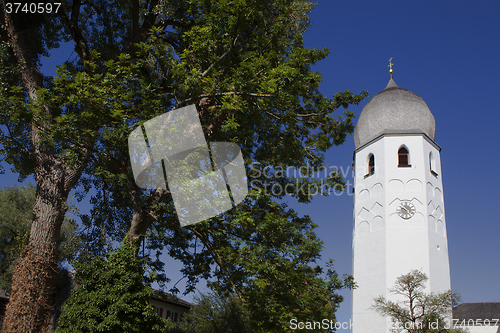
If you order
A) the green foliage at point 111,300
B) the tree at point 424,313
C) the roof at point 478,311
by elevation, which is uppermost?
the roof at point 478,311

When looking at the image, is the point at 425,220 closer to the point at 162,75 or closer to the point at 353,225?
the point at 353,225

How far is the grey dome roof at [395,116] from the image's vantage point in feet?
99.2

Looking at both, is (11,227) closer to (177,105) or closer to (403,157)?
(177,105)

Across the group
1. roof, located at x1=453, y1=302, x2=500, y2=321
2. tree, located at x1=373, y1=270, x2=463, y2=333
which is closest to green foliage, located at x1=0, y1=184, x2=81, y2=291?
tree, located at x1=373, y1=270, x2=463, y2=333

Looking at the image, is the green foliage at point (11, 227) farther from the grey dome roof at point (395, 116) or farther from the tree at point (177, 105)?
the grey dome roof at point (395, 116)

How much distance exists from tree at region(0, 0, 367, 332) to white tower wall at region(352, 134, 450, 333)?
16.5 meters

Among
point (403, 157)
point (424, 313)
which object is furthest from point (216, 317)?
point (403, 157)

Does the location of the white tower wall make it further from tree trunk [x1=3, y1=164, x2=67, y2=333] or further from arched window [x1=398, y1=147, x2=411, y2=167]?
tree trunk [x1=3, y1=164, x2=67, y2=333]

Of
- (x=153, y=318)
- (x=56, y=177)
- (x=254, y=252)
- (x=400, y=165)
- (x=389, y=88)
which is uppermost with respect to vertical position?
(x=389, y=88)

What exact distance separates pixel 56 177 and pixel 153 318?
512 cm

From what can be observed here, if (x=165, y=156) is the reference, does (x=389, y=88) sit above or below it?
above

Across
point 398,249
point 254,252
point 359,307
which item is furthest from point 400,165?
point 254,252

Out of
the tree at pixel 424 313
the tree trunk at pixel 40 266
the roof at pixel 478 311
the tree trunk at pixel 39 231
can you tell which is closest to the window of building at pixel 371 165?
the tree at pixel 424 313

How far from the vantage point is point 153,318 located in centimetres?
954
